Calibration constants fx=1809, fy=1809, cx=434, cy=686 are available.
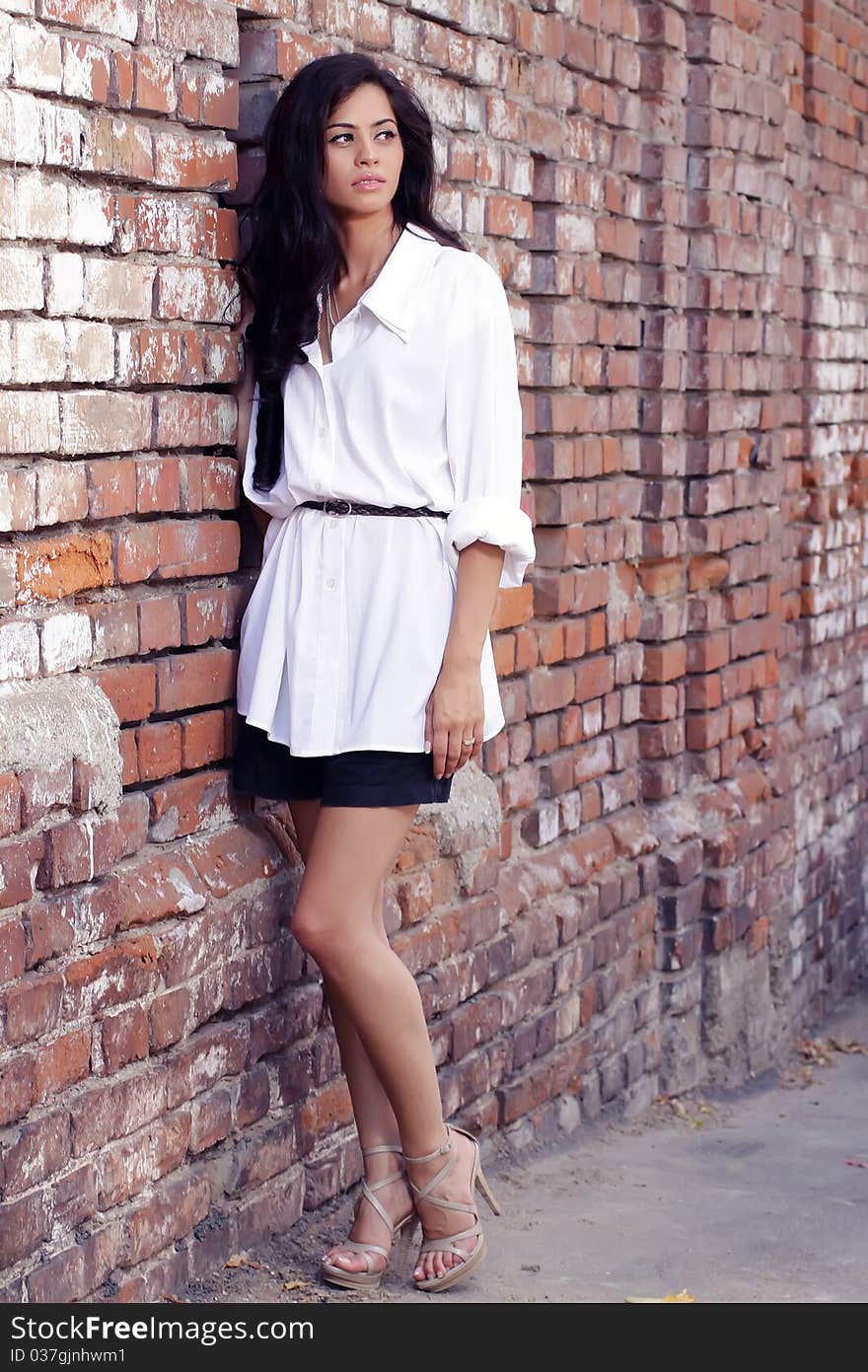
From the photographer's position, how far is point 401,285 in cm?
276

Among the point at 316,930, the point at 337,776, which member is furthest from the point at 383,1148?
the point at 337,776

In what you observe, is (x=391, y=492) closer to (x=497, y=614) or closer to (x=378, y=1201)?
→ (x=497, y=614)

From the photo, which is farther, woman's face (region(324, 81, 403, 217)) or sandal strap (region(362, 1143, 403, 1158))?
sandal strap (region(362, 1143, 403, 1158))

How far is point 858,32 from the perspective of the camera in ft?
18.3

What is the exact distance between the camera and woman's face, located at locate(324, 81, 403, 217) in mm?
2744

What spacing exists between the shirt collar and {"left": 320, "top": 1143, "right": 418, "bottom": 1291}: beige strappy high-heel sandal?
1.34 meters

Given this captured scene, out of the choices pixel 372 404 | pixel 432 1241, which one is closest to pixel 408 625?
pixel 372 404

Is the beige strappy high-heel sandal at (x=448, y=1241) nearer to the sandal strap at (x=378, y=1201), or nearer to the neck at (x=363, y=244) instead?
the sandal strap at (x=378, y=1201)

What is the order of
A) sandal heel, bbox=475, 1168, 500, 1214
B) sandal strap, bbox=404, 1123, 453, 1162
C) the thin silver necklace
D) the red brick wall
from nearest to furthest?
the red brick wall → the thin silver necklace → sandal strap, bbox=404, 1123, 453, 1162 → sandal heel, bbox=475, 1168, 500, 1214

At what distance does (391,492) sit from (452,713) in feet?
1.15

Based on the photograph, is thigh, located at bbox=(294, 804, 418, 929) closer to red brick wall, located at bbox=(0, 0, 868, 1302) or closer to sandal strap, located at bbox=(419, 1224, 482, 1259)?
red brick wall, located at bbox=(0, 0, 868, 1302)

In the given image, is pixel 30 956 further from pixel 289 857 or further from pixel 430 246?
pixel 430 246

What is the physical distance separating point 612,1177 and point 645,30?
2569 mm

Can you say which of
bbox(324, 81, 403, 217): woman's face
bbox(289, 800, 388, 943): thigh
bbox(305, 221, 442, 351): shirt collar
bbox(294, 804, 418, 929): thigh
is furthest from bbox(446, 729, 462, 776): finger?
bbox(324, 81, 403, 217): woman's face
